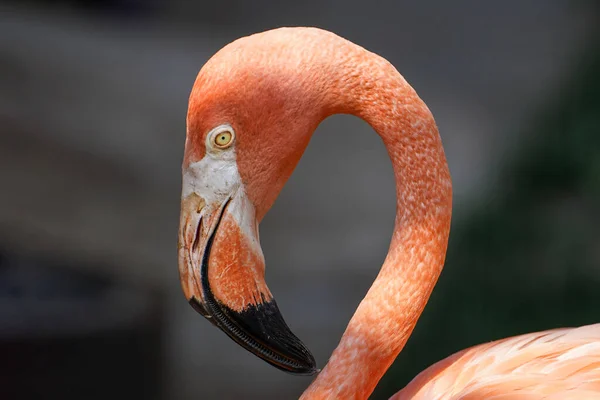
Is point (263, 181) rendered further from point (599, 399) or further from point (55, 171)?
point (55, 171)

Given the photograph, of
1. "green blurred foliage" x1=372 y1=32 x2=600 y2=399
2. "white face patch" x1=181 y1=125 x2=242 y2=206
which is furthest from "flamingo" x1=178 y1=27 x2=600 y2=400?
"green blurred foliage" x1=372 y1=32 x2=600 y2=399

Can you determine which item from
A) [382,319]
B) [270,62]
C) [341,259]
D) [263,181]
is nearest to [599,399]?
[382,319]

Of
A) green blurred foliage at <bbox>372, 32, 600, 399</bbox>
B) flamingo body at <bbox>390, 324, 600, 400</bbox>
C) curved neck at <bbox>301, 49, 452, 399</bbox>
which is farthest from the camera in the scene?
green blurred foliage at <bbox>372, 32, 600, 399</bbox>

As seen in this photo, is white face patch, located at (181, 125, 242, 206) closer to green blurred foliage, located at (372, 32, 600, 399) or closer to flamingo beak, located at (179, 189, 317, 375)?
flamingo beak, located at (179, 189, 317, 375)

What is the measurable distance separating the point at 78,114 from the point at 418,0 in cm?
182

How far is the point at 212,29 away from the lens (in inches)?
124

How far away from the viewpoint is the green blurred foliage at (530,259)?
2.61 metres

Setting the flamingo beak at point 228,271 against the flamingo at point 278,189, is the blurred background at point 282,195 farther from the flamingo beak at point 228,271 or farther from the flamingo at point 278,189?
the flamingo beak at point 228,271

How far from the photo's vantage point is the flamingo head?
1147 mm

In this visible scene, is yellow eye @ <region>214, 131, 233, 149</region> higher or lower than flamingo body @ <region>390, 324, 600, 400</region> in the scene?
higher

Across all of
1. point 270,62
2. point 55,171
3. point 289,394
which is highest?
point 270,62

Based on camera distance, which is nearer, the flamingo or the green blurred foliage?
the flamingo

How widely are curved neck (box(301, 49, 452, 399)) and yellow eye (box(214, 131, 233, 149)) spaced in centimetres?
21

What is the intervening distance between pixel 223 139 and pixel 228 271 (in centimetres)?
25
